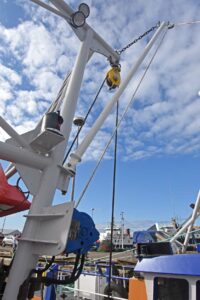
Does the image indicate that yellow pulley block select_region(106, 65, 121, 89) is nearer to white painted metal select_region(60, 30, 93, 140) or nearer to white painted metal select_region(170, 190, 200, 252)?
white painted metal select_region(60, 30, 93, 140)

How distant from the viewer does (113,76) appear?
512 cm

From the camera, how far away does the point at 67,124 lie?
3.66 m

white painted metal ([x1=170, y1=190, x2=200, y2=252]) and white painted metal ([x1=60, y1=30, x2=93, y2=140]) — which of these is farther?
white painted metal ([x1=170, y1=190, x2=200, y2=252])

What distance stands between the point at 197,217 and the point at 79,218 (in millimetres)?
5194

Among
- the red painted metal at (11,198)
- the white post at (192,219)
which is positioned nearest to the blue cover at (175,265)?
the red painted metal at (11,198)

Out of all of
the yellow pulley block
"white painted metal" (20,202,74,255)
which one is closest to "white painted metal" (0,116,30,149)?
"white painted metal" (20,202,74,255)

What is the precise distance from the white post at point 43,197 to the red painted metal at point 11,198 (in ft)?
A: 0.58

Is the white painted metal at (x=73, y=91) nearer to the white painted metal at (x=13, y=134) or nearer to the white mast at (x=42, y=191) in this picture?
the white mast at (x=42, y=191)

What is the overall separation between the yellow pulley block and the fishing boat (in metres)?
0.66

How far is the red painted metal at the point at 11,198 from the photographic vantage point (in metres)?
3.05

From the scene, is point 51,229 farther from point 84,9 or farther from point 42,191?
point 84,9

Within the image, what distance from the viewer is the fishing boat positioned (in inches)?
110

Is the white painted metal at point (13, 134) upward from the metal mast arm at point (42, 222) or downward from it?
upward

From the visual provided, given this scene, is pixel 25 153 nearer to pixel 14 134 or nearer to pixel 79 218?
pixel 14 134
